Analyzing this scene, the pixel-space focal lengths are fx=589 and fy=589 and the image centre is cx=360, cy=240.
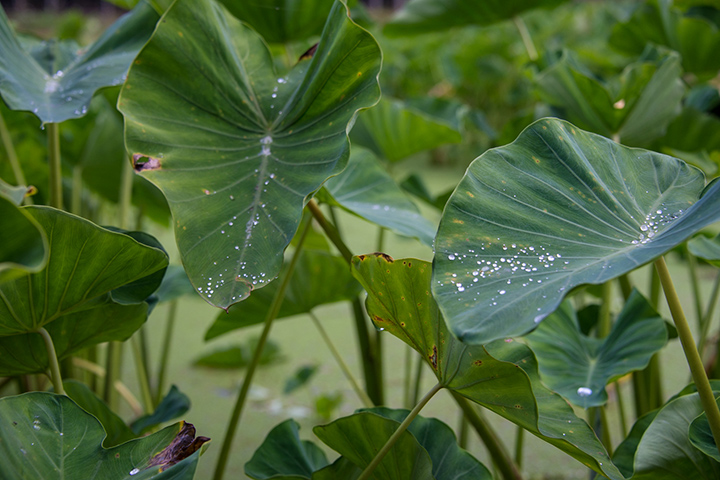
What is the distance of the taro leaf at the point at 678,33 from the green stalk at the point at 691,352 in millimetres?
902

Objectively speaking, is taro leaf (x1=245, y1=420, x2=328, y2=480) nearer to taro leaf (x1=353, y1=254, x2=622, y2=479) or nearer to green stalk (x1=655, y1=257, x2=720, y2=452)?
taro leaf (x1=353, y1=254, x2=622, y2=479)

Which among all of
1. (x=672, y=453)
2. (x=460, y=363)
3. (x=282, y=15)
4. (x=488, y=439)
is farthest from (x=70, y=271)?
(x=282, y=15)

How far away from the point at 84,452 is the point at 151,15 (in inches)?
24.4

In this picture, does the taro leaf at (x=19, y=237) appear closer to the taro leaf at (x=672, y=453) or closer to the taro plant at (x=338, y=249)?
the taro plant at (x=338, y=249)

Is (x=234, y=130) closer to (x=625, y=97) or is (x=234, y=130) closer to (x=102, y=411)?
(x=102, y=411)

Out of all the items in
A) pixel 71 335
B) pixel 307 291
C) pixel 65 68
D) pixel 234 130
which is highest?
pixel 65 68

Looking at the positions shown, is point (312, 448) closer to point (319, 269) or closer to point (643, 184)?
point (319, 269)

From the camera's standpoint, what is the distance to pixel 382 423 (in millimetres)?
522

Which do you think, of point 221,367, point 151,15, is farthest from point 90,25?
point 151,15

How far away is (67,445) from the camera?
1.60 feet

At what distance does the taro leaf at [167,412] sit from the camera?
2.29ft

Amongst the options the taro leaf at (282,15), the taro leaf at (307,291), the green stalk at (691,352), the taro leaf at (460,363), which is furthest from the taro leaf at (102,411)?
the taro leaf at (282,15)

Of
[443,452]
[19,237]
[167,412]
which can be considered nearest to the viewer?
[19,237]

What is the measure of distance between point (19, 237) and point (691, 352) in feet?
1.60
